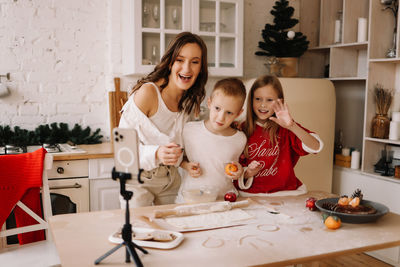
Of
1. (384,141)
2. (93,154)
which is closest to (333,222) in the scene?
(93,154)

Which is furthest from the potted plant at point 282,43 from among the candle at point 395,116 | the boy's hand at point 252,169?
the boy's hand at point 252,169

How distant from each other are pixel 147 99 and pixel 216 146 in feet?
1.26

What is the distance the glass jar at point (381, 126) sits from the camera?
9.87 feet

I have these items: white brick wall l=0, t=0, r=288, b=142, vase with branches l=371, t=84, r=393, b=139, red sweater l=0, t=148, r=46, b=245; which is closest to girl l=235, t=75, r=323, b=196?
red sweater l=0, t=148, r=46, b=245

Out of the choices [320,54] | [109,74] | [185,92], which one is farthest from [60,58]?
[320,54]

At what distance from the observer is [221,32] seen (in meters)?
3.14

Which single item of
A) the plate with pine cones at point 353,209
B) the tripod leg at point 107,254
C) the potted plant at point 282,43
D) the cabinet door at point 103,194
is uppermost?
the potted plant at point 282,43

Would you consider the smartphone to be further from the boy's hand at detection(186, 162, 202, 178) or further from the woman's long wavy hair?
the woman's long wavy hair

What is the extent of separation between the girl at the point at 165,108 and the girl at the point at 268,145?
30 cm

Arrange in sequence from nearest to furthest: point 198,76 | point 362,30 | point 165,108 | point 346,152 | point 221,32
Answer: point 165,108, point 198,76, point 221,32, point 362,30, point 346,152

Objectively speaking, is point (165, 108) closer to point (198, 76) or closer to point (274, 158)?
point (198, 76)

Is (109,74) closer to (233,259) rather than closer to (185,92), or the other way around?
(185,92)

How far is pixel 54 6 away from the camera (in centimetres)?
304

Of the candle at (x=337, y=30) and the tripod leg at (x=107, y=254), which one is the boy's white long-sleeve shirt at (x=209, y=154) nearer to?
the tripod leg at (x=107, y=254)
